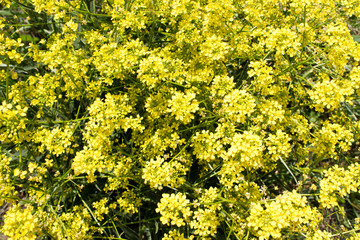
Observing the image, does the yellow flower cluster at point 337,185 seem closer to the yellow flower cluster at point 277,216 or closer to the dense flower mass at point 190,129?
the dense flower mass at point 190,129

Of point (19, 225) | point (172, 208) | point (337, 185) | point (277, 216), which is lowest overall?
point (19, 225)

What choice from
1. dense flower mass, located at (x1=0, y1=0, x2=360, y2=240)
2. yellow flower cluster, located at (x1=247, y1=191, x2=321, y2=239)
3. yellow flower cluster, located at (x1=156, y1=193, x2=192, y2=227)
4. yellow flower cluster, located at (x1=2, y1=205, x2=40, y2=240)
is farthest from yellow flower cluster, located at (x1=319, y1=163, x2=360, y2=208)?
yellow flower cluster, located at (x1=2, y1=205, x2=40, y2=240)

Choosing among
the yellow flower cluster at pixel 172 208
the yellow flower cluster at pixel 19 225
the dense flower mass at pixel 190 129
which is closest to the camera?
the yellow flower cluster at pixel 19 225

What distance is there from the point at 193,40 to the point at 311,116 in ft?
8.81

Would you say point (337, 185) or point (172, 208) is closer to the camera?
point (172, 208)

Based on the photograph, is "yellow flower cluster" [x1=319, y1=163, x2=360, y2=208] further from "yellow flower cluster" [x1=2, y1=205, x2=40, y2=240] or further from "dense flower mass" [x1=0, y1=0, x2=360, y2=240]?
"yellow flower cluster" [x1=2, y1=205, x2=40, y2=240]

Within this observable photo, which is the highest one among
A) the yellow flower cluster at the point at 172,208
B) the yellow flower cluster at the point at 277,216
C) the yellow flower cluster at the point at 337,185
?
the yellow flower cluster at the point at 337,185

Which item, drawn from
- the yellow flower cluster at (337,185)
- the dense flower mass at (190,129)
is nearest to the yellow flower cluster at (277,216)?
the dense flower mass at (190,129)

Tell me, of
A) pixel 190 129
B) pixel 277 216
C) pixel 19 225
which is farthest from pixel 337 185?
pixel 19 225

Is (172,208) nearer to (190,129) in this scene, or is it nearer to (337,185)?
(190,129)

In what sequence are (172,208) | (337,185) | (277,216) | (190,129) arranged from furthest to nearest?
1. (190,129)
2. (337,185)
3. (172,208)
4. (277,216)

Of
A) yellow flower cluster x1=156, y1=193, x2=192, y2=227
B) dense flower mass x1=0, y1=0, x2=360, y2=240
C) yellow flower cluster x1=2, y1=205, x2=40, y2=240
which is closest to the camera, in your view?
yellow flower cluster x1=2, y1=205, x2=40, y2=240

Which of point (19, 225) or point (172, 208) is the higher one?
point (172, 208)

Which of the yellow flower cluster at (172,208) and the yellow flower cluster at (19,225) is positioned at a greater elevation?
the yellow flower cluster at (172,208)
